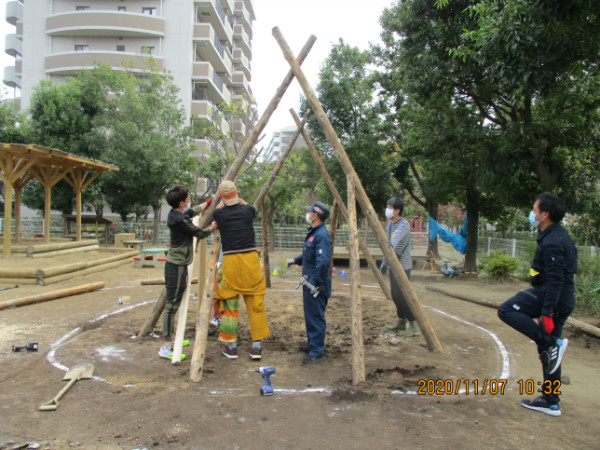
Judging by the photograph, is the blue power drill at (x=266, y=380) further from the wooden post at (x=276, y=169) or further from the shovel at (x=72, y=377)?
the wooden post at (x=276, y=169)

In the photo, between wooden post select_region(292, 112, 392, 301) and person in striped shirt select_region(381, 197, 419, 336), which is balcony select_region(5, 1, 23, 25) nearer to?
wooden post select_region(292, 112, 392, 301)

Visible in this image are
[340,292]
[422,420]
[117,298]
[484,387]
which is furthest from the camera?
[340,292]

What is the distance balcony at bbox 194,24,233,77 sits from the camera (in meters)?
31.7

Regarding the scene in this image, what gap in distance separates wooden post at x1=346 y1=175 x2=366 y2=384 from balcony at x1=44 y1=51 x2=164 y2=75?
2946 cm

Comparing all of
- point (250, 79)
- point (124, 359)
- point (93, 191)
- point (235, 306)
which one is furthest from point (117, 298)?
point (250, 79)

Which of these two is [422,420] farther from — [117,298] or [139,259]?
[139,259]

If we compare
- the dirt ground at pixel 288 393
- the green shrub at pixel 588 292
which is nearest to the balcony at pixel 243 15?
the green shrub at pixel 588 292

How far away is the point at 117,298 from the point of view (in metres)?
8.19

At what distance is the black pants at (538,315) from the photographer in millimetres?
3455

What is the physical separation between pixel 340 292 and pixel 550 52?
6001 mm

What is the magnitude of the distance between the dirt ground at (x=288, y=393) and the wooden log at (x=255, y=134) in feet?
5.87

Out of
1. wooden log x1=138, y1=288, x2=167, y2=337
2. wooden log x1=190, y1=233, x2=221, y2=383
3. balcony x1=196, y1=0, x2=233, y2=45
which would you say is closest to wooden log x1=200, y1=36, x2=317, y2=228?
wooden log x1=190, y1=233, x2=221, y2=383

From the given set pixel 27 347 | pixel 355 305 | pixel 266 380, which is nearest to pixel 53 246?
pixel 27 347

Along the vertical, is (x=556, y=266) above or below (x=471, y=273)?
above
